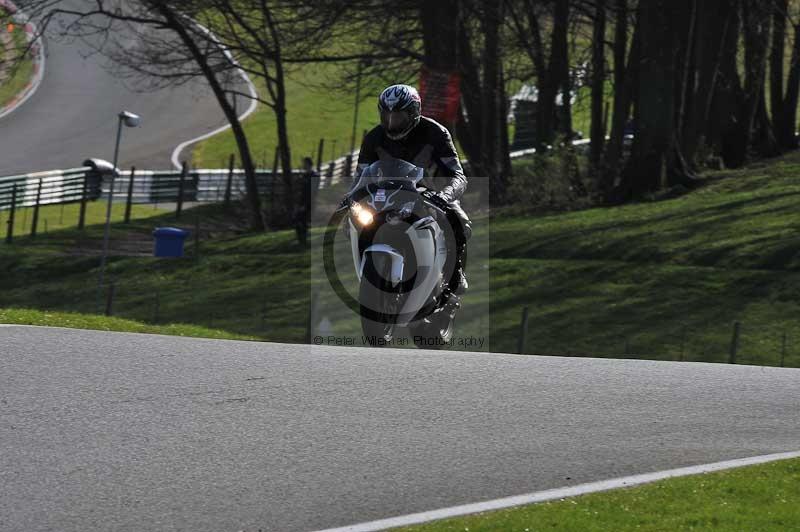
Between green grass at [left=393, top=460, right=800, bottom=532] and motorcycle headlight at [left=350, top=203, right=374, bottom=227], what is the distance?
411 centimetres

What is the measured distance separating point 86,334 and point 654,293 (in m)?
14.5

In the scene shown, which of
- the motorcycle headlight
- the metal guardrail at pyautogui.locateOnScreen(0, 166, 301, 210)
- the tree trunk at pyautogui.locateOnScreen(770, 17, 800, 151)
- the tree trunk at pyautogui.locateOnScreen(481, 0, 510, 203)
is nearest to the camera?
the motorcycle headlight

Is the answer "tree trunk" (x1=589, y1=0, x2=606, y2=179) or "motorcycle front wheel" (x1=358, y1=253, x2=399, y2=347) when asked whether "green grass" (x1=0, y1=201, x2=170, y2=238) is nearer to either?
"tree trunk" (x1=589, y1=0, x2=606, y2=179)

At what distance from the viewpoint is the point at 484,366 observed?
10.7 m

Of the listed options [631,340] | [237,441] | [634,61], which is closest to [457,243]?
[237,441]

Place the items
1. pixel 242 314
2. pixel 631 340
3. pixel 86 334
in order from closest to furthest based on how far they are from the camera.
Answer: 1. pixel 86 334
2. pixel 631 340
3. pixel 242 314

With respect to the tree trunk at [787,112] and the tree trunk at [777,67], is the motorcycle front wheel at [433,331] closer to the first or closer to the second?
the tree trunk at [777,67]

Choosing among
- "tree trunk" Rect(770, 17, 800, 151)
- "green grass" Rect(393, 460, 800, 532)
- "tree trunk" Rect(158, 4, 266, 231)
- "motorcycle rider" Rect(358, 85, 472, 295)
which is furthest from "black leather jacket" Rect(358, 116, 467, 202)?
"tree trunk" Rect(770, 17, 800, 151)

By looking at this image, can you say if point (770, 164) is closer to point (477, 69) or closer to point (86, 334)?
point (477, 69)

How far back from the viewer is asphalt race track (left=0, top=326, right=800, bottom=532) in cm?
711

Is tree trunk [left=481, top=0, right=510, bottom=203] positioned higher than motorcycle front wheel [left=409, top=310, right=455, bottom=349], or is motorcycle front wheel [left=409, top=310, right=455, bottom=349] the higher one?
tree trunk [left=481, top=0, right=510, bottom=203]

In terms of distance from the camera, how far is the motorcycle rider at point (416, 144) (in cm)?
1118

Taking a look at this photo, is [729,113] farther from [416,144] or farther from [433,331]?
[416,144]

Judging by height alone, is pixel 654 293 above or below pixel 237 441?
above
